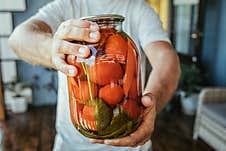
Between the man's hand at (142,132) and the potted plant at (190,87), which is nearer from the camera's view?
the man's hand at (142,132)

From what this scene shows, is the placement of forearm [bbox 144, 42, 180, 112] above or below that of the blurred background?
above

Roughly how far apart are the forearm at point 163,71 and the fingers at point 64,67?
0.26 metres

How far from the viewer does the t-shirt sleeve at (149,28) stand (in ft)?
2.29

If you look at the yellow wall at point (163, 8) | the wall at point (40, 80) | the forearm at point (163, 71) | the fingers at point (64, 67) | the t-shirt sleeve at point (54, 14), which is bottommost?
the wall at point (40, 80)

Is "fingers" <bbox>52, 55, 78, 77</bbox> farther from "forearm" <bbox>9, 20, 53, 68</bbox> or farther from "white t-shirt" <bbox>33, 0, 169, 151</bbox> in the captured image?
"white t-shirt" <bbox>33, 0, 169, 151</bbox>

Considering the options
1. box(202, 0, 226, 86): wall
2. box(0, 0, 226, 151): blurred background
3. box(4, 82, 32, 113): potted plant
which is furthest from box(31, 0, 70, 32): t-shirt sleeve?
box(202, 0, 226, 86): wall

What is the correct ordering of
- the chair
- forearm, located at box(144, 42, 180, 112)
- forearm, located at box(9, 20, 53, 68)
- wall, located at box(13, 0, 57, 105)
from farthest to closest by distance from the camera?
1. wall, located at box(13, 0, 57, 105)
2. the chair
3. forearm, located at box(144, 42, 180, 112)
4. forearm, located at box(9, 20, 53, 68)

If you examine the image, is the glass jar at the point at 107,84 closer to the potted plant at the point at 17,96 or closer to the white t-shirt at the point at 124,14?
the white t-shirt at the point at 124,14

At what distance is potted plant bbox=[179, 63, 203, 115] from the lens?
2.87 m

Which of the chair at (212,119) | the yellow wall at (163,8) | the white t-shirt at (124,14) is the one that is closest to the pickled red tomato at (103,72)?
the white t-shirt at (124,14)

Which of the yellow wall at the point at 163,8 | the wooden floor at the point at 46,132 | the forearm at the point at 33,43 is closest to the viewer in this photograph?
the forearm at the point at 33,43

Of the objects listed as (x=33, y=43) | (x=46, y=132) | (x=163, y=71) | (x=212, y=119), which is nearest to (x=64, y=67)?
(x=33, y=43)

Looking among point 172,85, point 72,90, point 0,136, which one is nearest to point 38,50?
point 72,90

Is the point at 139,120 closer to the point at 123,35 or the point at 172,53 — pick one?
the point at 123,35
